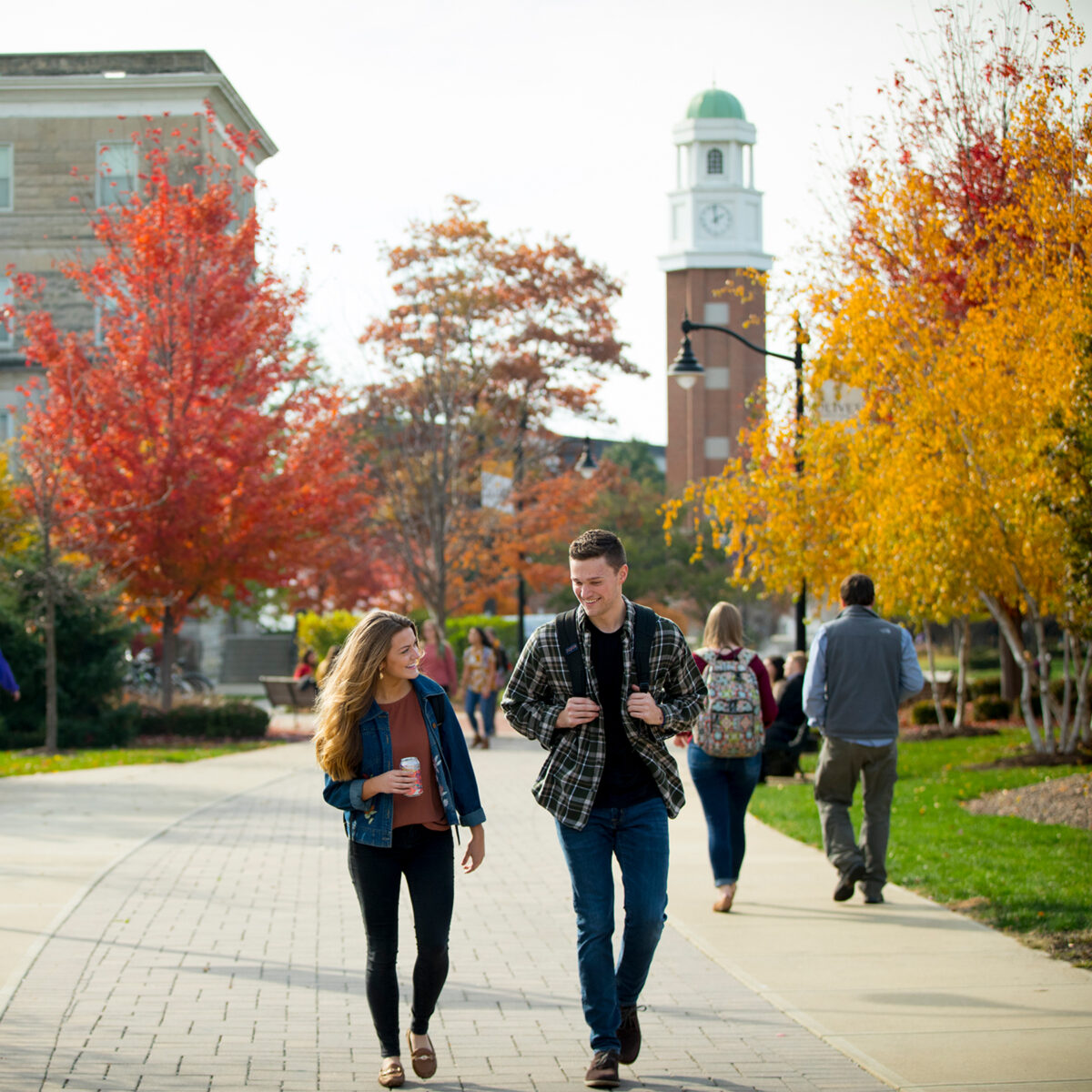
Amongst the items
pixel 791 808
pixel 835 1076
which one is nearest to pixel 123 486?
pixel 791 808

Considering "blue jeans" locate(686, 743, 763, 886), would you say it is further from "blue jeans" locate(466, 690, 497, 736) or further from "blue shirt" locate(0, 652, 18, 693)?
"blue jeans" locate(466, 690, 497, 736)

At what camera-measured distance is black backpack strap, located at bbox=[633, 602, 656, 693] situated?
5574mm

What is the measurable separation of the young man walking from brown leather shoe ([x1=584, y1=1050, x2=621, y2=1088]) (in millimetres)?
71

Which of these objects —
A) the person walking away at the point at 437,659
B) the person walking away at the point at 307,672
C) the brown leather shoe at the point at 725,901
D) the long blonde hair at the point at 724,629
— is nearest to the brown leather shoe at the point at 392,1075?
the brown leather shoe at the point at 725,901

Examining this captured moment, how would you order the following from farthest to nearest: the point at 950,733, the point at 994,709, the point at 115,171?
the point at 115,171 → the point at 994,709 → the point at 950,733

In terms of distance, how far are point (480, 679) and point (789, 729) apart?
7229 mm

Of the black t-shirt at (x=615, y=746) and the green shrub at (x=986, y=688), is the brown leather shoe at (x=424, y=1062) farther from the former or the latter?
the green shrub at (x=986, y=688)

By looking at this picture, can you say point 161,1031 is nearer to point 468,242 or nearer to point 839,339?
point 839,339

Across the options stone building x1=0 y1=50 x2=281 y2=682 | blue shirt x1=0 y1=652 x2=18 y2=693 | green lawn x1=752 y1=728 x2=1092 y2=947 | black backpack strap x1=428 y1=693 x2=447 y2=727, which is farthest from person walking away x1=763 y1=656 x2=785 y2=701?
stone building x1=0 y1=50 x2=281 y2=682

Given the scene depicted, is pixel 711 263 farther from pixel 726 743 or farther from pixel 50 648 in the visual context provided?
pixel 726 743

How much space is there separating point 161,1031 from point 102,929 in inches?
91.5

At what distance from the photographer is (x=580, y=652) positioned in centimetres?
559

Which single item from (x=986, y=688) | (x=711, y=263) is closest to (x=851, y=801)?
(x=986, y=688)

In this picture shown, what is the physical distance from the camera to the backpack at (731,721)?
28.5 feet
